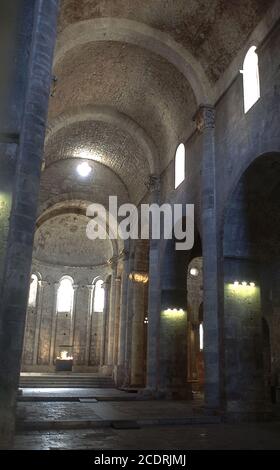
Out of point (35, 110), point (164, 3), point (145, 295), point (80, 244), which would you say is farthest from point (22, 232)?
point (80, 244)

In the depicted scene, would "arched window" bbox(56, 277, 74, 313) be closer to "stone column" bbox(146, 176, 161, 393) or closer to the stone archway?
"stone column" bbox(146, 176, 161, 393)

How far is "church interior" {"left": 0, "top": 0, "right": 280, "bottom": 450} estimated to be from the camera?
9070 mm

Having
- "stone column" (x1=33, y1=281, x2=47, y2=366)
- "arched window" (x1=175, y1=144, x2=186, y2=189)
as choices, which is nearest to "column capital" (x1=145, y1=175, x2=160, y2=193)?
"arched window" (x1=175, y1=144, x2=186, y2=189)

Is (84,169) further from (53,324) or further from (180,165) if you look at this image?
(53,324)

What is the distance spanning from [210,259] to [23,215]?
703 cm

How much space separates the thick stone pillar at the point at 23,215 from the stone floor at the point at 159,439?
3.99ft

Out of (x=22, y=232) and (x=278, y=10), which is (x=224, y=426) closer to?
(x=22, y=232)

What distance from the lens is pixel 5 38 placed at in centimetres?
1062

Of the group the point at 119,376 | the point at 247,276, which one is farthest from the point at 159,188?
the point at 119,376

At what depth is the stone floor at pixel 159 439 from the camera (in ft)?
26.0

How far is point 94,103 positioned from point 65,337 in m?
18.3

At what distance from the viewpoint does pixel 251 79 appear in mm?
12914

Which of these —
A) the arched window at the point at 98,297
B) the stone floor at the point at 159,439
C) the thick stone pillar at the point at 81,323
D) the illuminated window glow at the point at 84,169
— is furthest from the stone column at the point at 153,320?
the thick stone pillar at the point at 81,323

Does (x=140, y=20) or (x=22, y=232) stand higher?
(x=140, y=20)
